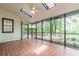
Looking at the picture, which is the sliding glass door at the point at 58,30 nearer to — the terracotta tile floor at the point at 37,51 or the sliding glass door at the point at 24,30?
the terracotta tile floor at the point at 37,51

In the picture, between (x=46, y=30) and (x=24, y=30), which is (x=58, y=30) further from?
(x=24, y=30)

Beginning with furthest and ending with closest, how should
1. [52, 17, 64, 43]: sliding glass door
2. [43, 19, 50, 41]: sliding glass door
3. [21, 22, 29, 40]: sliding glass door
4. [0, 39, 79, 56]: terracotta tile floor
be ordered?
1. [21, 22, 29, 40]: sliding glass door
2. [43, 19, 50, 41]: sliding glass door
3. [52, 17, 64, 43]: sliding glass door
4. [0, 39, 79, 56]: terracotta tile floor

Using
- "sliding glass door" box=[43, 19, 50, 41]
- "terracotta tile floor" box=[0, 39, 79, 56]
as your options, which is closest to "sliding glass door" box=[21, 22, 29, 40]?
"sliding glass door" box=[43, 19, 50, 41]

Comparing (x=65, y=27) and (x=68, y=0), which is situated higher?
(x=68, y=0)

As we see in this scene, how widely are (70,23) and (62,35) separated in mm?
1116

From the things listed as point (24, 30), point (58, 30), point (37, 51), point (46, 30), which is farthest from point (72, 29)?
point (24, 30)

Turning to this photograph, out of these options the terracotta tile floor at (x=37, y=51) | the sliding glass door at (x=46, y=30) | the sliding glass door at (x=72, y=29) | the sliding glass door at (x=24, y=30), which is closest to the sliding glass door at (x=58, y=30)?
the sliding glass door at (x=72, y=29)

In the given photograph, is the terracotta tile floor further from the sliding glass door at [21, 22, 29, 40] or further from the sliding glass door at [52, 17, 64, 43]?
the sliding glass door at [21, 22, 29, 40]

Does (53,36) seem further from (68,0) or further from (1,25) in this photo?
(68,0)

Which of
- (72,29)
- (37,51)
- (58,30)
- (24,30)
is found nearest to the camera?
(37,51)

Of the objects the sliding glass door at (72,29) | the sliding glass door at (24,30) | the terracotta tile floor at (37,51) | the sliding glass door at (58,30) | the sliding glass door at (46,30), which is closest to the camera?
the terracotta tile floor at (37,51)

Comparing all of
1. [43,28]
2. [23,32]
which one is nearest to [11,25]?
[23,32]

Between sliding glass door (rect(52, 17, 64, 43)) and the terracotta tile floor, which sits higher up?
sliding glass door (rect(52, 17, 64, 43))

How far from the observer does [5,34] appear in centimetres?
814
